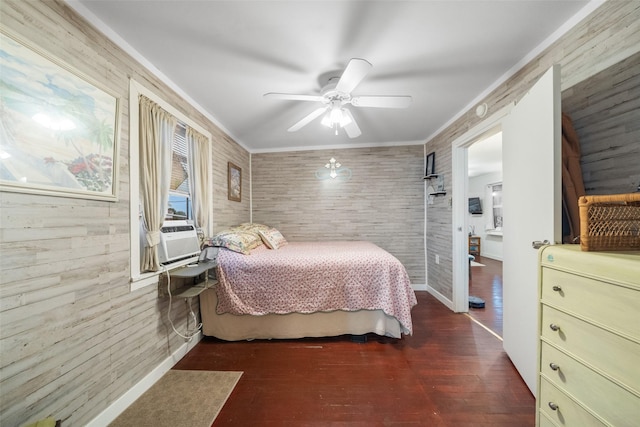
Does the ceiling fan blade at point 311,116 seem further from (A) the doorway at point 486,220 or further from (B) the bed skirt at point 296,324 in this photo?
(A) the doorway at point 486,220

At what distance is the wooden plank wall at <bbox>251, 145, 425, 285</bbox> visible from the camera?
3.43 m

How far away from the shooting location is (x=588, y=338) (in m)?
0.78

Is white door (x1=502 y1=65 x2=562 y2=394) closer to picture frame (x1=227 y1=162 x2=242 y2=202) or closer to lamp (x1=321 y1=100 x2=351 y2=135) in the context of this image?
lamp (x1=321 y1=100 x2=351 y2=135)

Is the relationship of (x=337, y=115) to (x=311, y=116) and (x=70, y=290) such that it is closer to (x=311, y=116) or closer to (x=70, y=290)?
(x=311, y=116)

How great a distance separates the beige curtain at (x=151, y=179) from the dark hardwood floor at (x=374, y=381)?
1.09 m

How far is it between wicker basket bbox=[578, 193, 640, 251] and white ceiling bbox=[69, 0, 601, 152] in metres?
1.22

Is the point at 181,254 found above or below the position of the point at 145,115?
below

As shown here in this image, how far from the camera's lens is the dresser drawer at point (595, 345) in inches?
26.3

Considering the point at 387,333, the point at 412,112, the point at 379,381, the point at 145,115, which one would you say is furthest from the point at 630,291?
the point at 145,115

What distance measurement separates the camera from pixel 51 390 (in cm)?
103

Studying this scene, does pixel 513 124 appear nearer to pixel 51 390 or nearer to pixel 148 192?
pixel 148 192

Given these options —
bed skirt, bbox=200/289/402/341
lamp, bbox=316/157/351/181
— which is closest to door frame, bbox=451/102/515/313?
bed skirt, bbox=200/289/402/341

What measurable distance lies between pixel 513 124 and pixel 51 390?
3.23 metres

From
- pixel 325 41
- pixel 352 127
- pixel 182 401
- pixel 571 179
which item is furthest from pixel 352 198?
pixel 182 401
